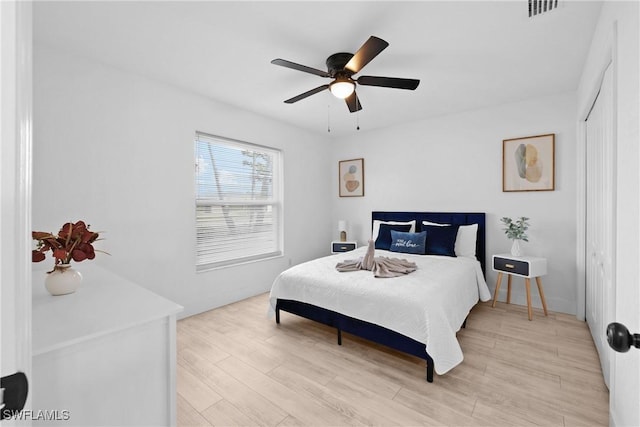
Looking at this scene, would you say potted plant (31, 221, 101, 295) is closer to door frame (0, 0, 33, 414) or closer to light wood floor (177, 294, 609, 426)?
door frame (0, 0, 33, 414)

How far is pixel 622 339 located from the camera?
679 mm

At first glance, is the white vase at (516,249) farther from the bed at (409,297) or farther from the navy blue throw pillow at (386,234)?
the navy blue throw pillow at (386,234)

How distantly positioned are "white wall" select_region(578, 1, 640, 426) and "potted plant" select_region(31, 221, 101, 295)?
2.33 meters

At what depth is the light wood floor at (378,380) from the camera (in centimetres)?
170

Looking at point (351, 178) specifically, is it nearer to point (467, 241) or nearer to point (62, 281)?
point (467, 241)

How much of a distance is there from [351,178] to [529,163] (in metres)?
2.53

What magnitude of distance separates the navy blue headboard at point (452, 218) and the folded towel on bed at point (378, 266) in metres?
1.35

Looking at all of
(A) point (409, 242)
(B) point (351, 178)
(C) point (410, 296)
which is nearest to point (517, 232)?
(A) point (409, 242)

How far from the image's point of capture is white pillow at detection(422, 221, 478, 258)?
3578 millimetres

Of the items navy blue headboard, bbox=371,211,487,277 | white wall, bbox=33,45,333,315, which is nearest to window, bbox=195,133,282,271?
white wall, bbox=33,45,333,315

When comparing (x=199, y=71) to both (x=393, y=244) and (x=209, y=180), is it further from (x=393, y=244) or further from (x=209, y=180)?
(x=393, y=244)

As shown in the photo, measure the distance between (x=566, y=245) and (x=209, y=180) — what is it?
Answer: 426cm

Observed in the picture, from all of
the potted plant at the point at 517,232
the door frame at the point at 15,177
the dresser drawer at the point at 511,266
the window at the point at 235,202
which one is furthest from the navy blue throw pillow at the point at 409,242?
the door frame at the point at 15,177

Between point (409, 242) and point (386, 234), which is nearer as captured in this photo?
point (409, 242)
